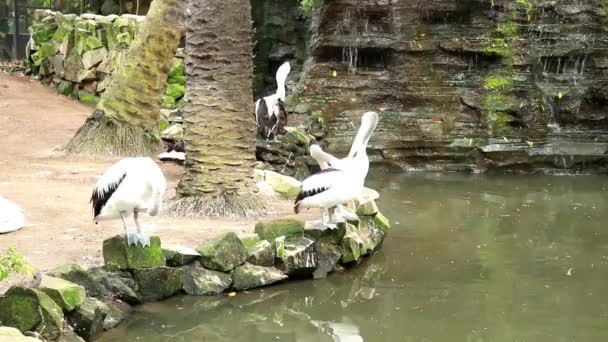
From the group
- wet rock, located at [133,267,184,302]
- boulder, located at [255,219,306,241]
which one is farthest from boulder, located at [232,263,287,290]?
wet rock, located at [133,267,184,302]

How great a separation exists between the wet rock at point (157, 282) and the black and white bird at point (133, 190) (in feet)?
0.81

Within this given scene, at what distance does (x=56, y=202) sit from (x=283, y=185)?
2.61m

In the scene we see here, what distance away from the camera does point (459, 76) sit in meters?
15.5

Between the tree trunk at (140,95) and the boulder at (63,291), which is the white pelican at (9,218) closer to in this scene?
the boulder at (63,291)

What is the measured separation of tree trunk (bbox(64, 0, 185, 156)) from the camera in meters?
11.2

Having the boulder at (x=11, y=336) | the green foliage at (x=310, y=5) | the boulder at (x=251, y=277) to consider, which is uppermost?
the green foliage at (x=310, y=5)

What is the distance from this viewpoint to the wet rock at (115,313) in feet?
18.9

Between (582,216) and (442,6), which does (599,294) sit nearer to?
(582,216)

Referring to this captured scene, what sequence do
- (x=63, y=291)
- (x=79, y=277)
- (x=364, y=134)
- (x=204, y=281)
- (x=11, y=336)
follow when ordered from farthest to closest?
(x=364, y=134)
(x=204, y=281)
(x=79, y=277)
(x=63, y=291)
(x=11, y=336)

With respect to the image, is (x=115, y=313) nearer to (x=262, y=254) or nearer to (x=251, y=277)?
(x=251, y=277)

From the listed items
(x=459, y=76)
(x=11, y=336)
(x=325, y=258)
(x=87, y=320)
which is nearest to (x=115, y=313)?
(x=87, y=320)

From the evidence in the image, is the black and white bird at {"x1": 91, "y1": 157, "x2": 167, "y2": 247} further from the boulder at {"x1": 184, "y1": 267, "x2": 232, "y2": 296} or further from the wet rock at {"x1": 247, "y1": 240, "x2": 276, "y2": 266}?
the wet rock at {"x1": 247, "y1": 240, "x2": 276, "y2": 266}

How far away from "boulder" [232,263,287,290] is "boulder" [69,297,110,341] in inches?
57.1

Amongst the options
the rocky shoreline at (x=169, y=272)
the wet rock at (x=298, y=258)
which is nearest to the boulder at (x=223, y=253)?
the rocky shoreline at (x=169, y=272)
